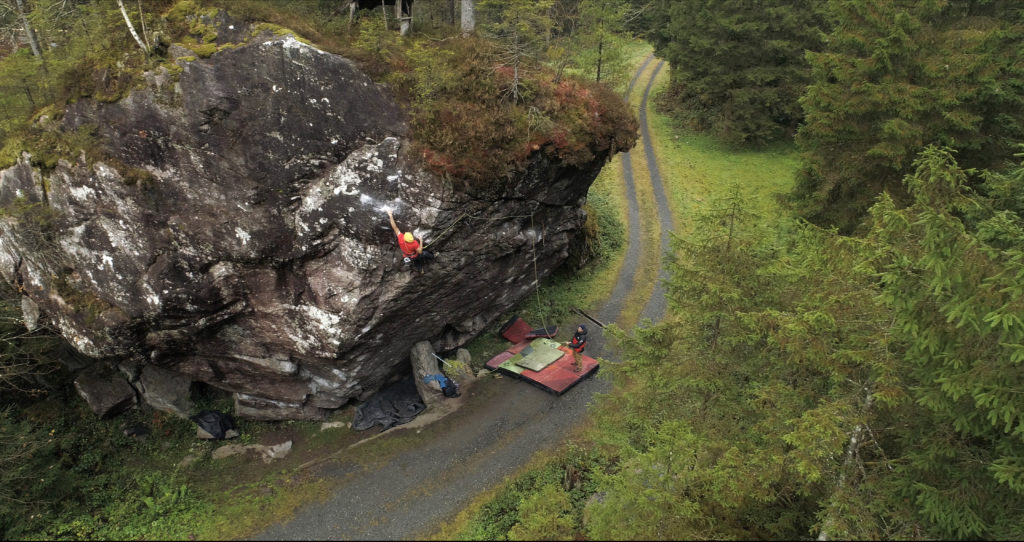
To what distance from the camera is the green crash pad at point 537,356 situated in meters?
18.9

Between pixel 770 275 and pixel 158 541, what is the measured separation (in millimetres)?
14029

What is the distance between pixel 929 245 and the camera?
22.5 ft

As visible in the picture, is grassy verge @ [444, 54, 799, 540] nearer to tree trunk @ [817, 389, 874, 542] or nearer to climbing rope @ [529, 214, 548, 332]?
climbing rope @ [529, 214, 548, 332]

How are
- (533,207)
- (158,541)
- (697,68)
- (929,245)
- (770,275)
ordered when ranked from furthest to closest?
(697,68) < (533,207) < (158,541) < (770,275) < (929,245)

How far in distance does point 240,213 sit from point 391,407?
25.5 ft

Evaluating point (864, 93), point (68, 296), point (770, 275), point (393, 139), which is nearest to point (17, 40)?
point (68, 296)

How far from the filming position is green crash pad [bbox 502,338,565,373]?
1888 centimetres

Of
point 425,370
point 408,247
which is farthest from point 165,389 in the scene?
point 408,247

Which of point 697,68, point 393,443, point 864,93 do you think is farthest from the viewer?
point 697,68

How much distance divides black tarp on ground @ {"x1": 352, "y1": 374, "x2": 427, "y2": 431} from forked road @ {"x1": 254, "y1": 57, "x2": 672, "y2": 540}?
2.11 feet

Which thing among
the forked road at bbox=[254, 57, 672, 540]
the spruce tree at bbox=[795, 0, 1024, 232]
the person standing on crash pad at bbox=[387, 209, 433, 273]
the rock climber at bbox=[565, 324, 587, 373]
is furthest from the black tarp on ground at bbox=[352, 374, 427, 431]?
the spruce tree at bbox=[795, 0, 1024, 232]

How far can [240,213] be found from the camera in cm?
1475

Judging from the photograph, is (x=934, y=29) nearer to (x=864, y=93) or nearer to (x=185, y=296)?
(x=864, y=93)

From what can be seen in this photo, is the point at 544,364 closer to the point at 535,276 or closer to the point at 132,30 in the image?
the point at 535,276
